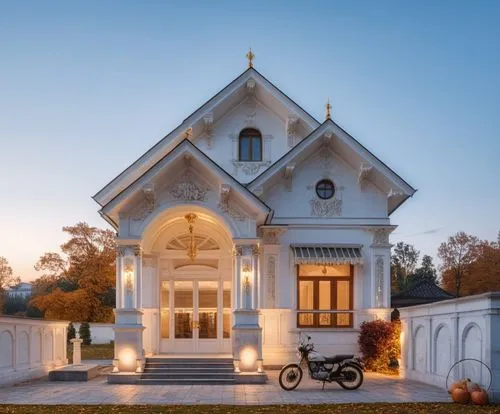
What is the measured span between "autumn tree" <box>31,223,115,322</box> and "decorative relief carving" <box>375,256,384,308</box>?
2685 centimetres

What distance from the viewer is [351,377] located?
51.2 ft

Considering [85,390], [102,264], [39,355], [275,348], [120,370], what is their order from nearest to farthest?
1. [85,390]
2. [120,370]
3. [39,355]
4. [275,348]
5. [102,264]

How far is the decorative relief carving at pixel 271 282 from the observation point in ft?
67.5

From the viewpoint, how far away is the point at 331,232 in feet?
69.2

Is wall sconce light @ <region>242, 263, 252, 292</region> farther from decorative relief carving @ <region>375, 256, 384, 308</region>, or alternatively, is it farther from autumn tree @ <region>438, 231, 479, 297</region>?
autumn tree @ <region>438, 231, 479, 297</region>

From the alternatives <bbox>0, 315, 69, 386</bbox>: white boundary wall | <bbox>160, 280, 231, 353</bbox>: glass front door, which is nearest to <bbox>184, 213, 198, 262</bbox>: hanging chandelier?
<bbox>160, 280, 231, 353</bbox>: glass front door

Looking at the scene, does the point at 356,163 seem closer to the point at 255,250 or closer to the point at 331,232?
the point at 331,232

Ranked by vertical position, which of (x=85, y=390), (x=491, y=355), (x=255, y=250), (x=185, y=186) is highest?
(x=185, y=186)

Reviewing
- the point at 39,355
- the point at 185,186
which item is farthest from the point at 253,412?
the point at 39,355

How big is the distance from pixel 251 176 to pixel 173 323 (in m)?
5.43

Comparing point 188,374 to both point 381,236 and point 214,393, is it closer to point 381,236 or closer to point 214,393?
point 214,393

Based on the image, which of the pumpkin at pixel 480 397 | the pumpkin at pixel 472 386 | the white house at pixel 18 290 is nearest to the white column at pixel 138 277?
the pumpkin at pixel 472 386

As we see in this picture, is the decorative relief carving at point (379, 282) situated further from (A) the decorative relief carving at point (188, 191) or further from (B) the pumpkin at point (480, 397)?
(B) the pumpkin at point (480, 397)

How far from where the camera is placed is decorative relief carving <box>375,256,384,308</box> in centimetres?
2073
